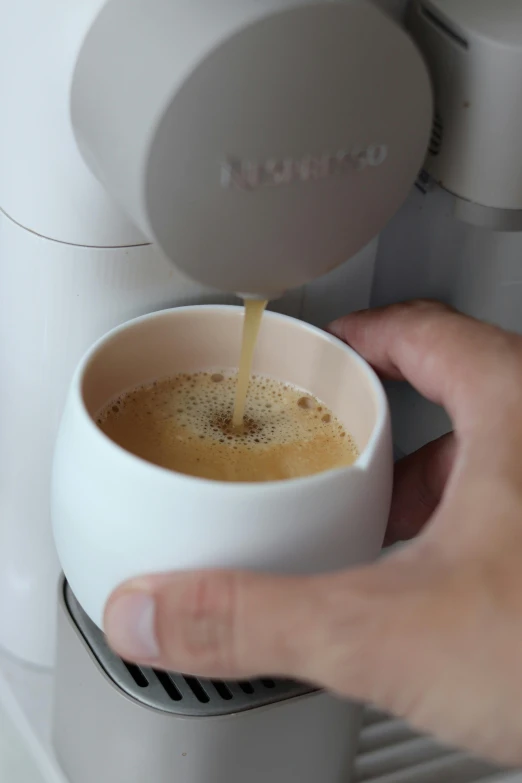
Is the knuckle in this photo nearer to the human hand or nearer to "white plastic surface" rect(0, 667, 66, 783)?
the human hand

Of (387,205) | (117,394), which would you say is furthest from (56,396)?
(387,205)

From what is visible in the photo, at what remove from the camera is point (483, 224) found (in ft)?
1.14

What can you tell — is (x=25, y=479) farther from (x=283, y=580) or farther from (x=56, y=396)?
(x=283, y=580)

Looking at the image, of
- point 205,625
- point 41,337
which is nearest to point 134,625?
point 205,625

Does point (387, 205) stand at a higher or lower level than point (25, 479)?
higher

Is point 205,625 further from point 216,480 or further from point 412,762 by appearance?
point 412,762

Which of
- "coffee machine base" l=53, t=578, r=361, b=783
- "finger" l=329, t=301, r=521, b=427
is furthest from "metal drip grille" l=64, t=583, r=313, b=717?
"finger" l=329, t=301, r=521, b=427

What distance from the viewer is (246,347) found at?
36 centimetres

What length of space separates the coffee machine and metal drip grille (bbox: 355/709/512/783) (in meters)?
0.10

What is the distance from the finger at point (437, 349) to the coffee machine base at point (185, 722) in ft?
0.40

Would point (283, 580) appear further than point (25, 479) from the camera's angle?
No

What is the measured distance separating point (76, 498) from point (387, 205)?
136mm

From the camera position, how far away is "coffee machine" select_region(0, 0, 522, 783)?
0.26 m

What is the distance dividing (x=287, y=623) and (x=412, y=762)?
0.72ft
